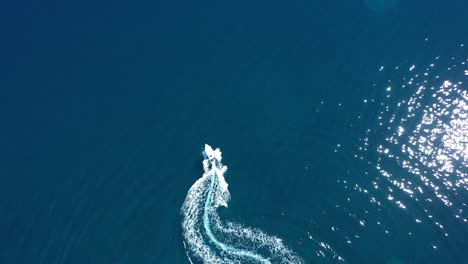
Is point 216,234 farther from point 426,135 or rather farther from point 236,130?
point 426,135

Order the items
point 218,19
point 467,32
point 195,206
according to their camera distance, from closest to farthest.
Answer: point 195,206 → point 467,32 → point 218,19

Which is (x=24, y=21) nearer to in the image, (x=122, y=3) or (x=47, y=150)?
(x=122, y=3)

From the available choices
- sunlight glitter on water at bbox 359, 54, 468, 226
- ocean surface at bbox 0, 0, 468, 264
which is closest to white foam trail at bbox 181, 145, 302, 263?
ocean surface at bbox 0, 0, 468, 264

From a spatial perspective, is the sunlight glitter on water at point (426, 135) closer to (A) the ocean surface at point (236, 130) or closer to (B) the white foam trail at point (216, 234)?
(A) the ocean surface at point (236, 130)

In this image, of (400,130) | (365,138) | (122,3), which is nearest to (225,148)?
(365,138)

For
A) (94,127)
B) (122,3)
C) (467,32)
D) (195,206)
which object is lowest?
(195,206)

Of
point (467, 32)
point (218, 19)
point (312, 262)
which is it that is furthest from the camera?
point (218, 19)
